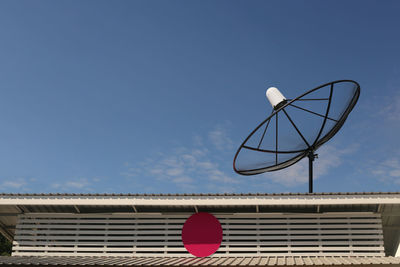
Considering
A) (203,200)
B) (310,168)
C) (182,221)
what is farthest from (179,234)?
(310,168)

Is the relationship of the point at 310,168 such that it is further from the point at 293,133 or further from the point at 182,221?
the point at 182,221

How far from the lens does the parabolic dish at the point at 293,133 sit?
17.1m

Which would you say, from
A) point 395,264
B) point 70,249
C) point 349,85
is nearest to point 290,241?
point 395,264

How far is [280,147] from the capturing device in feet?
61.6

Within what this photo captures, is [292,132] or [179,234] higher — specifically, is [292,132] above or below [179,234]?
above

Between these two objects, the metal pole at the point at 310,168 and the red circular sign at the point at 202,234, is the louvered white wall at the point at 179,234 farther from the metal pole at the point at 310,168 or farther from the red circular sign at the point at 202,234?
the metal pole at the point at 310,168

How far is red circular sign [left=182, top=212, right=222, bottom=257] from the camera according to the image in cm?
1502

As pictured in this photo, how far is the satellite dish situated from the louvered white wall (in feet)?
8.20

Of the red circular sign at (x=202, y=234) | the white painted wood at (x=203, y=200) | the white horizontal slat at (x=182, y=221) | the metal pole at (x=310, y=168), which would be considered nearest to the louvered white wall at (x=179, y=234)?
the white horizontal slat at (x=182, y=221)

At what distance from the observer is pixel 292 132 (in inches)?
742

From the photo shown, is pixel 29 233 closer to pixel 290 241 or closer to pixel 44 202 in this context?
pixel 44 202

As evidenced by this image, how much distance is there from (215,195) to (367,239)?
5.90m

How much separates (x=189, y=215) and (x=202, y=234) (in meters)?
0.91

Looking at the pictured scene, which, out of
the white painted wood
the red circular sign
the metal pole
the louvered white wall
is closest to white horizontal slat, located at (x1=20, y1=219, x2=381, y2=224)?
the louvered white wall
